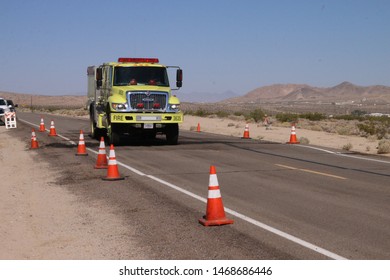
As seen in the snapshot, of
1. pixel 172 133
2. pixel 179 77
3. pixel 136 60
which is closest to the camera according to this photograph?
pixel 179 77

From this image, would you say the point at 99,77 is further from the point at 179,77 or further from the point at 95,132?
the point at 95,132

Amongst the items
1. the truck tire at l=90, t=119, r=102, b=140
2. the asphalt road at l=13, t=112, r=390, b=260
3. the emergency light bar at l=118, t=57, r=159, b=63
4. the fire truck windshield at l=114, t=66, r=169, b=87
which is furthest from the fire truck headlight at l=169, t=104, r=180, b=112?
the truck tire at l=90, t=119, r=102, b=140

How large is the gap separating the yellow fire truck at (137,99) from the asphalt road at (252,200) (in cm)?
222

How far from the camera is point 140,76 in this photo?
22.1 metres

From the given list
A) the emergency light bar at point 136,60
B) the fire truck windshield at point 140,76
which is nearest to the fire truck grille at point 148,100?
the fire truck windshield at point 140,76

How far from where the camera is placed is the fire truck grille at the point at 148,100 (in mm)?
21250

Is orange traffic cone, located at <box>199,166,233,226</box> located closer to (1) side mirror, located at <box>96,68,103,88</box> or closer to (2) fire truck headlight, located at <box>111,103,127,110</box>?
(2) fire truck headlight, located at <box>111,103,127,110</box>

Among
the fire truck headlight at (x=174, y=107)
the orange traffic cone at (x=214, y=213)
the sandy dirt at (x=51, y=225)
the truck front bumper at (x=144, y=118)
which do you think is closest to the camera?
the sandy dirt at (x=51, y=225)

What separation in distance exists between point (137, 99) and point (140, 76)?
1.21 metres

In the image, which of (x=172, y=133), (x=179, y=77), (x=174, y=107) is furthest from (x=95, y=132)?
(x=179, y=77)

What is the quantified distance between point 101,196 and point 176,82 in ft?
37.4

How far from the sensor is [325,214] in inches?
364

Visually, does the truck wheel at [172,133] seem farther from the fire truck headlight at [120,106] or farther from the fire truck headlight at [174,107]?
the fire truck headlight at [120,106]

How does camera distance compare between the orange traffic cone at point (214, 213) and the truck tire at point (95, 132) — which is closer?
the orange traffic cone at point (214, 213)
